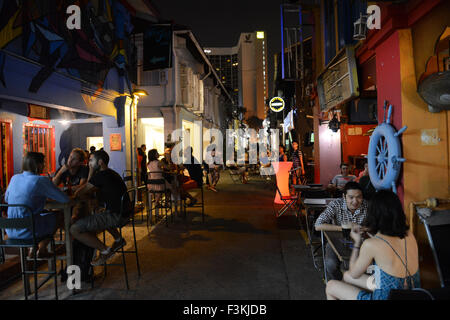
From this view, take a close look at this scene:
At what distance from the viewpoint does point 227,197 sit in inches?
420

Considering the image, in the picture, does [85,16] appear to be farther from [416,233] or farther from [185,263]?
[416,233]

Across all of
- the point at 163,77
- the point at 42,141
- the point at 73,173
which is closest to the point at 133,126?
the point at 42,141

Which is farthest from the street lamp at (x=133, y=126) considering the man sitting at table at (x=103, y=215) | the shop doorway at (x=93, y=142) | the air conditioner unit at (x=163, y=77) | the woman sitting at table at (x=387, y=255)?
the woman sitting at table at (x=387, y=255)

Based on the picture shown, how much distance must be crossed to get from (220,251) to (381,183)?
8.77 feet

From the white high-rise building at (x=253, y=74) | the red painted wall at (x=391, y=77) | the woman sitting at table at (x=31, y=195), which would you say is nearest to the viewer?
the woman sitting at table at (x=31, y=195)

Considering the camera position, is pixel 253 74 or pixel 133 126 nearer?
pixel 133 126

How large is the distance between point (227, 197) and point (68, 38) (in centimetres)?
665

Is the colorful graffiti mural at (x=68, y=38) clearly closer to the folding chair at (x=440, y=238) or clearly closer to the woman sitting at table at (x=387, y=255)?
the woman sitting at table at (x=387, y=255)

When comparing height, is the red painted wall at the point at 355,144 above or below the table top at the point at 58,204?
above

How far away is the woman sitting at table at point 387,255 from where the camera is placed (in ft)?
7.22

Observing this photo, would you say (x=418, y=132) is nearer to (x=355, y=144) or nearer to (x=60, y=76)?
(x=60, y=76)

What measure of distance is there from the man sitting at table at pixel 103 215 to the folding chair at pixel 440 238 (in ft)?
11.7

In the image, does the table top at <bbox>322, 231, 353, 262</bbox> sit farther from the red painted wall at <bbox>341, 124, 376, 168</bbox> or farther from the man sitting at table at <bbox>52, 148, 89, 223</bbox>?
the red painted wall at <bbox>341, 124, 376, 168</bbox>
